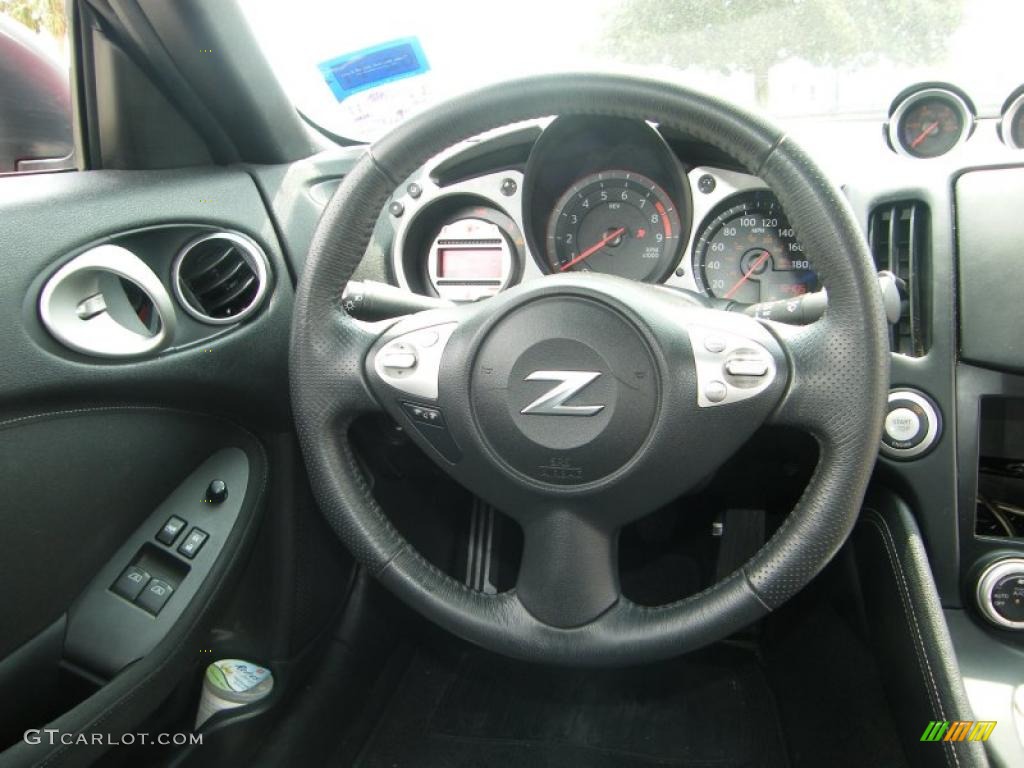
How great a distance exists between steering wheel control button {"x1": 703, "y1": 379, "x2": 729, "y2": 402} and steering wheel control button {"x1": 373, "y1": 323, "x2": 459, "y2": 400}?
0.32 m

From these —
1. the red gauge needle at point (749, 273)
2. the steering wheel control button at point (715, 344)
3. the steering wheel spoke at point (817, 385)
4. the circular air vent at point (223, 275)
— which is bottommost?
the red gauge needle at point (749, 273)

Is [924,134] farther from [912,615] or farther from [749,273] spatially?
[912,615]

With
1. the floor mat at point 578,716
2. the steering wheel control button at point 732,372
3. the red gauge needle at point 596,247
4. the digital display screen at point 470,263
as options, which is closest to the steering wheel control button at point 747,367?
the steering wheel control button at point 732,372

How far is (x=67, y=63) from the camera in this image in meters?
1.46

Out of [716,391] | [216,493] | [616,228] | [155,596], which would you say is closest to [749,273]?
[616,228]

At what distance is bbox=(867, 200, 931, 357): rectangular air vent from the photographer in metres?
1.29

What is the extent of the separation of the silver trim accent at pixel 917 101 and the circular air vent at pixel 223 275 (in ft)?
3.35

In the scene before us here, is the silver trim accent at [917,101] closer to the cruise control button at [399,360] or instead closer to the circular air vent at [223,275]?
the cruise control button at [399,360]

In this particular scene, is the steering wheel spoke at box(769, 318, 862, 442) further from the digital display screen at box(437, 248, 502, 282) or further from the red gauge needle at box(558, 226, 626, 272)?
the digital display screen at box(437, 248, 502, 282)

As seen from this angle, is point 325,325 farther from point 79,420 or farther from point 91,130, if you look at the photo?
point 91,130

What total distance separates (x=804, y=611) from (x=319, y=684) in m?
0.95

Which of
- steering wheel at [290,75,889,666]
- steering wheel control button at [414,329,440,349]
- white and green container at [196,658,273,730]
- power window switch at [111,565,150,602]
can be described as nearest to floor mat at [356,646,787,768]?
white and green container at [196,658,273,730]

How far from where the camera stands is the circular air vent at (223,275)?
132 cm

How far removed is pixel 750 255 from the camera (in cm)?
148
